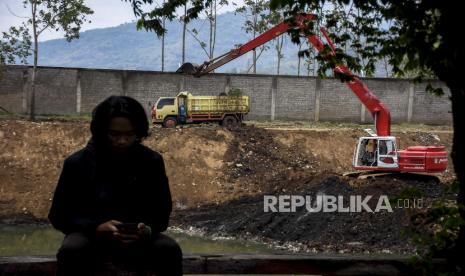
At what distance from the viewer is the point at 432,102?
107 feet

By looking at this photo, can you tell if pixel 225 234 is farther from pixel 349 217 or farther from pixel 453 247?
pixel 453 247

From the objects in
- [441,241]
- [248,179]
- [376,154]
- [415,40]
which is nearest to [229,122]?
[248,179]

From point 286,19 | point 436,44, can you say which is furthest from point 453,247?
point 286,19

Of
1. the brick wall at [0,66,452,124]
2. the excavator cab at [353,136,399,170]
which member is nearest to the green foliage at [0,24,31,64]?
the brick wall at [0,66,452,124]

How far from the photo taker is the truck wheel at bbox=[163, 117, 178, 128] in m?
27.7

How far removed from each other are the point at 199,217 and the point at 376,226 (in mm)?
6068

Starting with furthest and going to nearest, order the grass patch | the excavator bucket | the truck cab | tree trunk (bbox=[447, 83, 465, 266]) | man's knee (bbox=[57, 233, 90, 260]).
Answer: the grass patch
the truck cab
the excavator bucket
tree trunk (bbox=[447, 83, 465, 266])
man's knee (bbox=[57, 233, 90, 260])

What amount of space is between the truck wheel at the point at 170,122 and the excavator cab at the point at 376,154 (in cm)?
1091

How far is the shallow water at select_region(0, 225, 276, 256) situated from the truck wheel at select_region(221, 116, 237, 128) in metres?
10.4

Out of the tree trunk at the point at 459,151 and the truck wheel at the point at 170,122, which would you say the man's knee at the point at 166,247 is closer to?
the tree trunk at the point at 459,151

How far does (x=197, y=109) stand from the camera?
91.6 ft

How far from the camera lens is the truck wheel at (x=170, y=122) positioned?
2766 cm

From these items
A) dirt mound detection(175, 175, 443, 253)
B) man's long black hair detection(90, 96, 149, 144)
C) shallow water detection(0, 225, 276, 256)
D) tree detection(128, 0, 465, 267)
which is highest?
tree detection(128, 0, 465, 267)

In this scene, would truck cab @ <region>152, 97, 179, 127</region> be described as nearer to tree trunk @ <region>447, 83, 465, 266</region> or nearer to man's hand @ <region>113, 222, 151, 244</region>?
tree trunk @ <region>447, 83, 465, 266</region>
